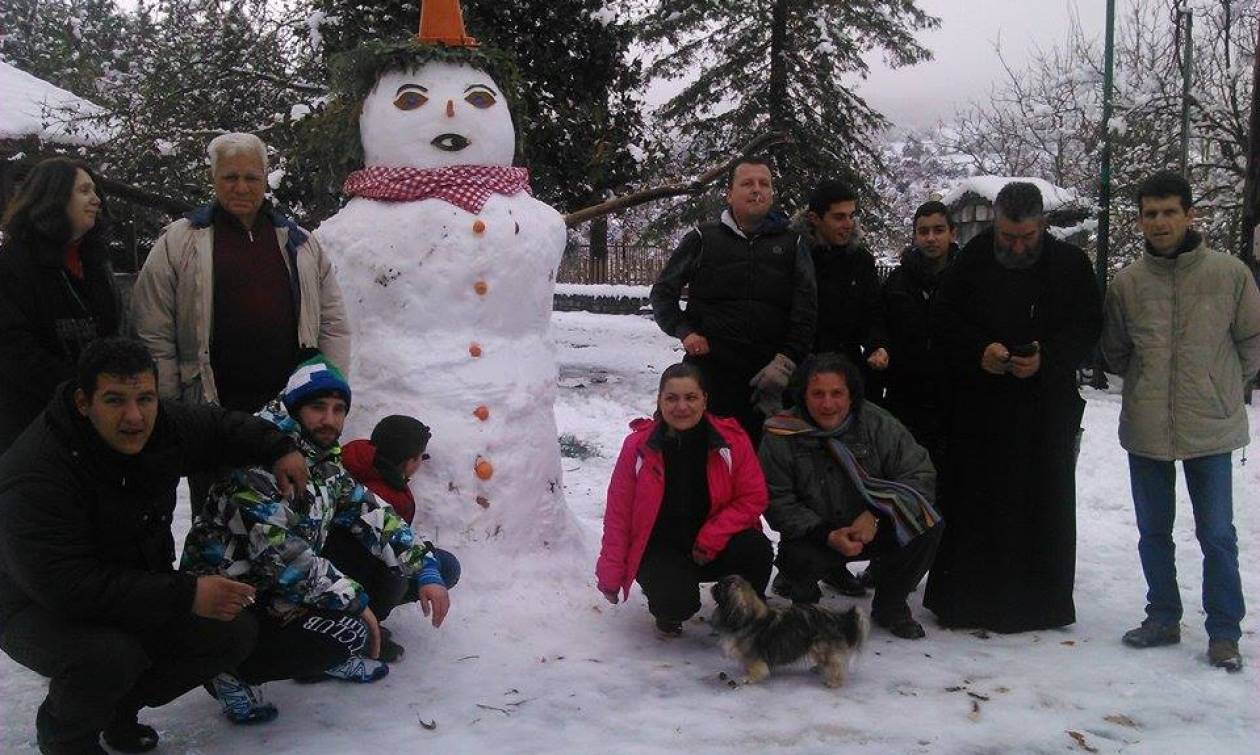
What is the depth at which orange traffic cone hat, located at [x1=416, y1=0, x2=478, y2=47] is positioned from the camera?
14.0 ft

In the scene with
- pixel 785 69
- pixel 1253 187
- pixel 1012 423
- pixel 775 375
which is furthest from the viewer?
pixel 785 69

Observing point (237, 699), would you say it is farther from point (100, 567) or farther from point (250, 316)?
point (250, 316)

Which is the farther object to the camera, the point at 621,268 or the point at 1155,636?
the point at 621,268

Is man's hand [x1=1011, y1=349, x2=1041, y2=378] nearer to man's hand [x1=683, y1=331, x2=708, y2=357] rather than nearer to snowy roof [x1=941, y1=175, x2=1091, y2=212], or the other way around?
man's hand [x1=683, y1=331, x2=708, y2=357]

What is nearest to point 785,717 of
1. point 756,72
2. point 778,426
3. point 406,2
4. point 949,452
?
point 778,426

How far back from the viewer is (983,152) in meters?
29.4

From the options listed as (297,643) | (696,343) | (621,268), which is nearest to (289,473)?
(297,643)

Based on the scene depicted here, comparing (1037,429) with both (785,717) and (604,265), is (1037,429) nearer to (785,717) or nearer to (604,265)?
(785,717)

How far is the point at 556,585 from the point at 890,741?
1.58m

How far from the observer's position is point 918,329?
13.8 feet

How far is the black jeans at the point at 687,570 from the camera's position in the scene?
3555 millimetres

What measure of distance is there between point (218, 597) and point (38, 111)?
11.9m

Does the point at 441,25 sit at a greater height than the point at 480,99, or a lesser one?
greater

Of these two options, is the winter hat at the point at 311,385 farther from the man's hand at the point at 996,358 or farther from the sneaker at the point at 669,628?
the man's hand at the point at 996,358
